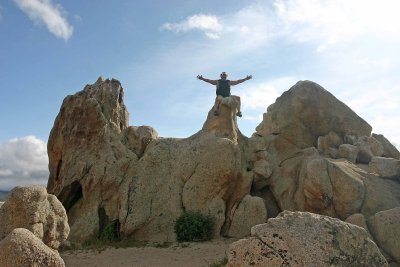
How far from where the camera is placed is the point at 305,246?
881 cm

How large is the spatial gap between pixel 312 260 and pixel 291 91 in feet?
71.9

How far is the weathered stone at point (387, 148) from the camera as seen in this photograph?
28.0m

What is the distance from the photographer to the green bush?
21.6 metres

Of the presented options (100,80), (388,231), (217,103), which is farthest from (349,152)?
(100,80)

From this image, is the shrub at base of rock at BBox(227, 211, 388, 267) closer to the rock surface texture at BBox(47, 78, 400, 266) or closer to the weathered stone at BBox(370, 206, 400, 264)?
the weathered stone at BBox(370, 206, 400, 264)

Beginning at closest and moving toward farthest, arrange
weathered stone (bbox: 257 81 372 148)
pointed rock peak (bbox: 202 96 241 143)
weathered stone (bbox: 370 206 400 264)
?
weathered stone (bbox: 370 206 400 264) < pointed rock peak (bbox: 202 96 241 143) < weathered stone (bbox: 257 81 372 148)

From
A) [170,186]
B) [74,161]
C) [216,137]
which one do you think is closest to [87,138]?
[74,161]

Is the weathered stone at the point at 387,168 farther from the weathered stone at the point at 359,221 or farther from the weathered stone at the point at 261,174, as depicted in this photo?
the weathered stone at the point at 359,221

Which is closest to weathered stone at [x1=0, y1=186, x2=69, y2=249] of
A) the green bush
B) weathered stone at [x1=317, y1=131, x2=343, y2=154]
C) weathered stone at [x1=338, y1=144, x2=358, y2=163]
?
the green bush

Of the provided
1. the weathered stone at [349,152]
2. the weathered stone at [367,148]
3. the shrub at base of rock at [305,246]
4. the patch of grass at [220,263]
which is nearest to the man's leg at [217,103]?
the weathered stone at [349,152]

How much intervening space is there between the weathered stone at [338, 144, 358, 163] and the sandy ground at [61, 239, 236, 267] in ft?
30.8

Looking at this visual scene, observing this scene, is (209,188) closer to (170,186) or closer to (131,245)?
(170,186)

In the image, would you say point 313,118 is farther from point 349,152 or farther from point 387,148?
point 387,148

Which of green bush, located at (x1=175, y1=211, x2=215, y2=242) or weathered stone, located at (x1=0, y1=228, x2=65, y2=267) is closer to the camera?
weathered stone, located at (x1=0, y1=228, x2=65, y2=267)
